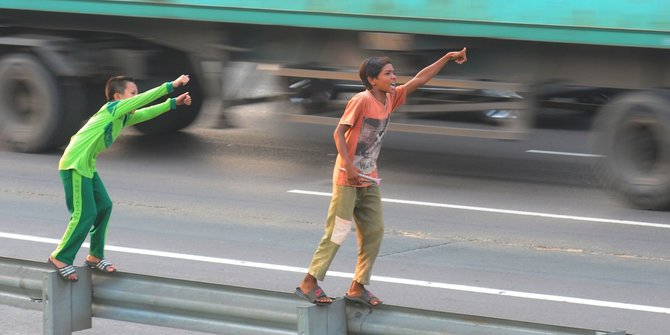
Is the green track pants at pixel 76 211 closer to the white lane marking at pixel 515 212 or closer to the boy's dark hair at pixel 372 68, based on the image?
the boy's dark hair at pixel 372 68

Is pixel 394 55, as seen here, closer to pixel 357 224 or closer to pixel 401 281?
pixel 401 281

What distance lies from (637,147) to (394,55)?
2.57m

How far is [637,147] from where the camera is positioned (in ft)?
37.8

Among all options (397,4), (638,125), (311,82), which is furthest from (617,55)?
(311,82)

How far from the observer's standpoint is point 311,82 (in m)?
13.0

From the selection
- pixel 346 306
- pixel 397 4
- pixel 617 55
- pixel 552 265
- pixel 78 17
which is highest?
pixel 78 17

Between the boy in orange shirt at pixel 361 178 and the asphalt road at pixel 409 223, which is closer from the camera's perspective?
the boy in orange shirt at pixel 361 178

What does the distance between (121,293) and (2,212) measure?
5.35 m

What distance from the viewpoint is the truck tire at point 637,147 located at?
442 inches

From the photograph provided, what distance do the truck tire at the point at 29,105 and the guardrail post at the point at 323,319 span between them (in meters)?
9.23

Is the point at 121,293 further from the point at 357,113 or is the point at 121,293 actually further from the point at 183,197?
the point at 183,197

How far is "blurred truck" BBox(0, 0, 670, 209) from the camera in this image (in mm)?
11391

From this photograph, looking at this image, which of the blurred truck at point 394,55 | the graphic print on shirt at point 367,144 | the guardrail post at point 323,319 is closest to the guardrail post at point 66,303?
the guardrail post at point 323,319

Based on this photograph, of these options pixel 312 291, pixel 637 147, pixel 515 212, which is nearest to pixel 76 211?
pixel 312 291
